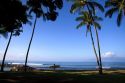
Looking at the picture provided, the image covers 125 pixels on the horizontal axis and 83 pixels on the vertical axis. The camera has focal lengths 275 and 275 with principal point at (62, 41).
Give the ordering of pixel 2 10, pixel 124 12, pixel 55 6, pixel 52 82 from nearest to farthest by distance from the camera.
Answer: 1. pixel 2 10
2. pixel 52 82
3. pixel 55 6
4. pixel 124 12

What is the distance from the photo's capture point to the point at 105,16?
4656 centimetres

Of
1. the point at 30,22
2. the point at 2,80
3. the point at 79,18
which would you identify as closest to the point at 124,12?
the point at 79,18

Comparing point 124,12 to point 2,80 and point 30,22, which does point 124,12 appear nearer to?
point 30,22

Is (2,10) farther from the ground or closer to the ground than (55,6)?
closer to the ground

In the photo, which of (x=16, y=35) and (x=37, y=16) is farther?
(x=16, y=35)

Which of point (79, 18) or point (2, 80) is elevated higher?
point (79, 18)

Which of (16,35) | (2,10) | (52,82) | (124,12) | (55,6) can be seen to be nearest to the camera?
(2,10)

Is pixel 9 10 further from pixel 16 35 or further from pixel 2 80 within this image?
pixel 16 35

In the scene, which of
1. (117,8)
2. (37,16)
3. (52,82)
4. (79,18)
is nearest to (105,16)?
(117,8)

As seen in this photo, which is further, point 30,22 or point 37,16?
point 30,22

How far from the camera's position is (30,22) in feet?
174

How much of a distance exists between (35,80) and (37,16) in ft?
70.8

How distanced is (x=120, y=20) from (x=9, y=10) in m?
24.7

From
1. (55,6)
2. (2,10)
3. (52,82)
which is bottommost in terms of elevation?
(52,82)
